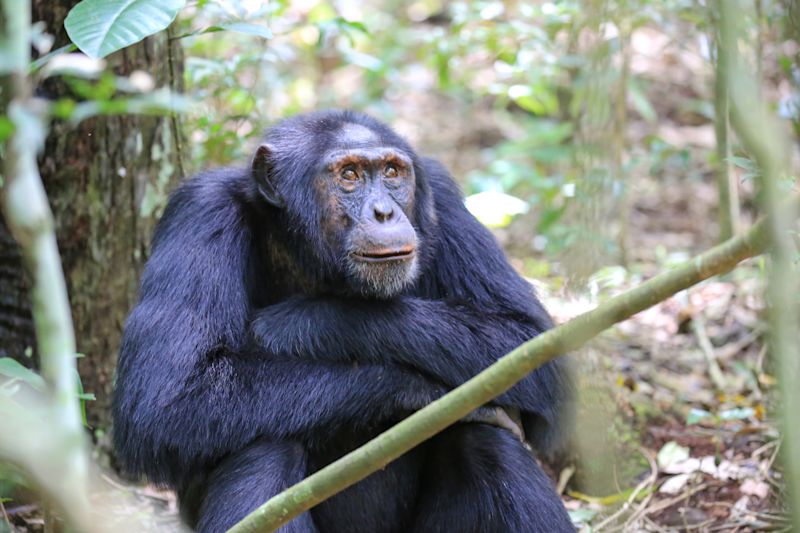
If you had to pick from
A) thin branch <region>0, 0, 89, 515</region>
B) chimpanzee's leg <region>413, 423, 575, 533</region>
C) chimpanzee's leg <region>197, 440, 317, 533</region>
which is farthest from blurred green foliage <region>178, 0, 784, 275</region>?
thin branch <region>0, 0, 89, 515</region>

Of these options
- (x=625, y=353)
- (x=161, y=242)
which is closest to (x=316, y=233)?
(x=161, y=242)

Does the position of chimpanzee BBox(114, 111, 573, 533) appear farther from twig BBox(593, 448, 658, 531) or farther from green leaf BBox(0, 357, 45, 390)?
twig BBox(593, 448, 658, 531)

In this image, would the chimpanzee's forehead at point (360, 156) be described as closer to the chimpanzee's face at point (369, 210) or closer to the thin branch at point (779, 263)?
the chimpanzee's face at point (369, 210)

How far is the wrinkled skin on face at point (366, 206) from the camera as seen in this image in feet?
16.9

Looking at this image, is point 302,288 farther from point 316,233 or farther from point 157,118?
point 157,118

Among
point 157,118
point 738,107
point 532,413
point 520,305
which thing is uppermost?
point 738,107

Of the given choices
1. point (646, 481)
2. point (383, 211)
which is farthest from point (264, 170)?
point (646, 481)

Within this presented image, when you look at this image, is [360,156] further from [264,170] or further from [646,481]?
[646,481]

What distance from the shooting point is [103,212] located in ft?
21.3

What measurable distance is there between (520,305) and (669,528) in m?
1.79

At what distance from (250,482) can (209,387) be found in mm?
524

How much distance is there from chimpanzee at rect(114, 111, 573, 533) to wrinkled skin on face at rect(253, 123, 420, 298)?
11mm

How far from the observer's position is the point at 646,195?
12617mm

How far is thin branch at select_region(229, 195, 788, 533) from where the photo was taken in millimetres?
2727
